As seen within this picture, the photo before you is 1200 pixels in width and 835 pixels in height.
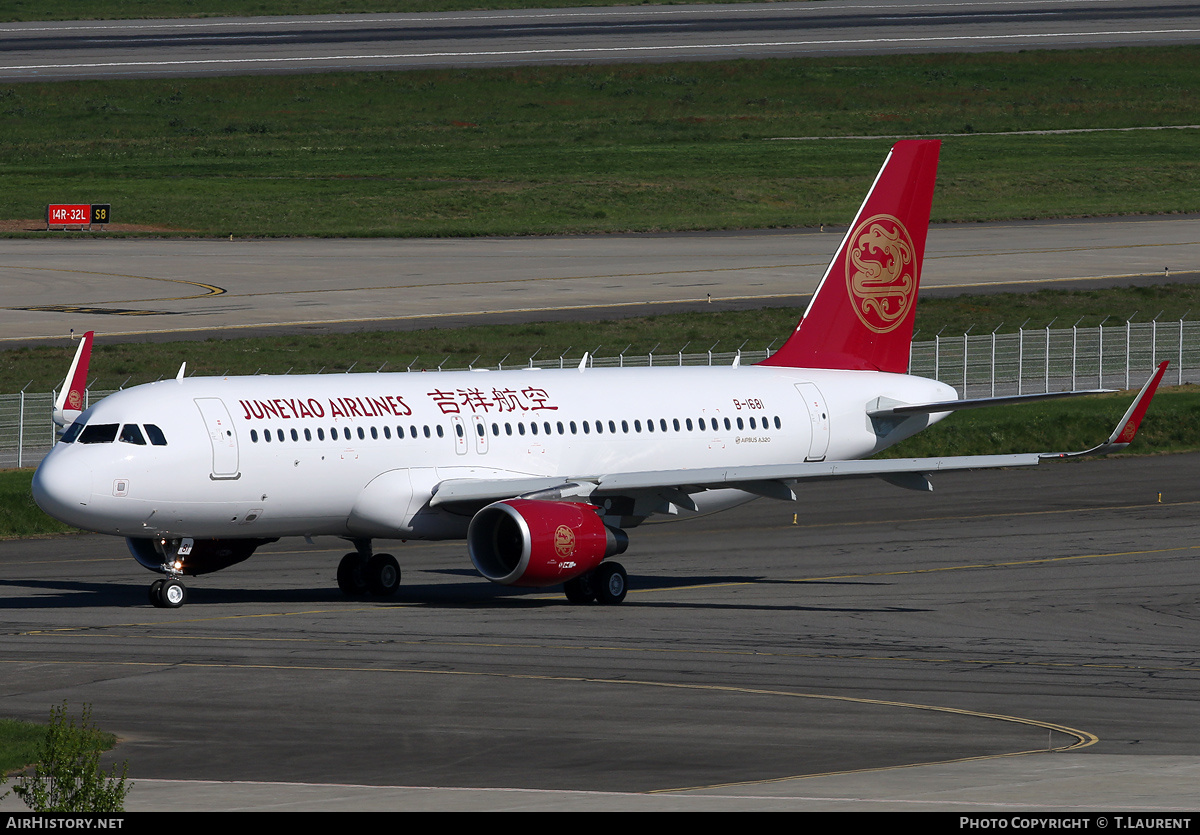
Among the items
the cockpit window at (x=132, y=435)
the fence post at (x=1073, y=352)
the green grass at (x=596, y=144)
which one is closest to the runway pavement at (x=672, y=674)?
the cockpit window at (x=132, y=435)

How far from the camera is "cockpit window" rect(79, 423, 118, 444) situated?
38781mm

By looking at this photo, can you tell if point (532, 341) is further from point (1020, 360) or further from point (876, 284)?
point (876, 284)

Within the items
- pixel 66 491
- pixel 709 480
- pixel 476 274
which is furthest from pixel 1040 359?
pixel 66 491

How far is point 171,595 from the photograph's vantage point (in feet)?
133

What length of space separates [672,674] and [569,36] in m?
146

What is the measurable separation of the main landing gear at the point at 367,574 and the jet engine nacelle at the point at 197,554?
2.22m

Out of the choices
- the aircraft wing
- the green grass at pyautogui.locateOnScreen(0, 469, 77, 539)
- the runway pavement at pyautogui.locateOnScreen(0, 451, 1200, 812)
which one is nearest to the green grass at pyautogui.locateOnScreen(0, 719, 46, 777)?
the runway pavement at pyautogui.locateOnScreen(0, 451, 1200, 812)

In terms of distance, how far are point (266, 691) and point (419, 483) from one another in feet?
35.6

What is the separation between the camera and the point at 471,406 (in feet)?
141

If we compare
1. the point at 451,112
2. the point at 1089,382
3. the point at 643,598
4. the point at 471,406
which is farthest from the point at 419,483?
the point at 451,112

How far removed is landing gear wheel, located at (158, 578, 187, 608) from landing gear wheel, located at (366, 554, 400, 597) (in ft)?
14.9

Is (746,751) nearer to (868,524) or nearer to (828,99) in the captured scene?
(868,524)

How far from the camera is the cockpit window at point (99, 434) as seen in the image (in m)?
38.8
